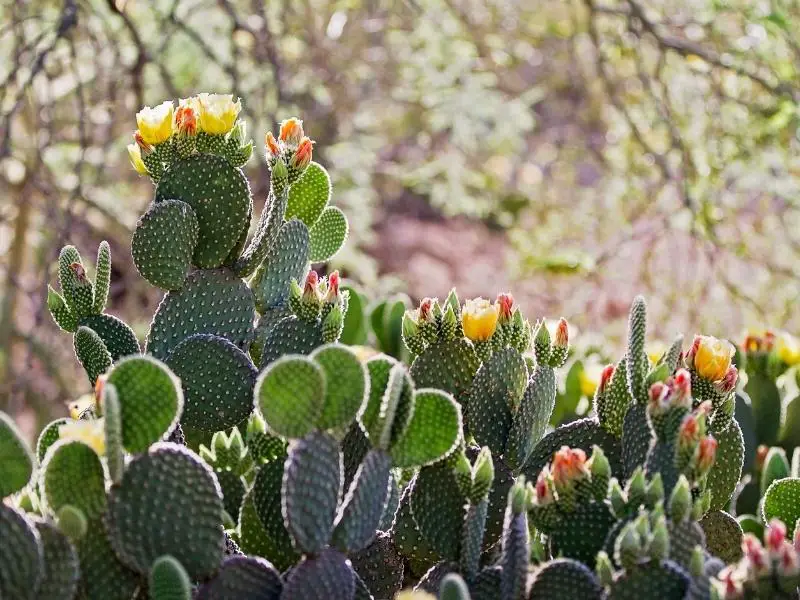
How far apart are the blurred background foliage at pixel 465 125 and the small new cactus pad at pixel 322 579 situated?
6.62 feet

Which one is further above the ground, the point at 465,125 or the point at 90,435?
the point at 90,435

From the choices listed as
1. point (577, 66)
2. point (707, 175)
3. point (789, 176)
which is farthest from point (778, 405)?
point (577, 66)

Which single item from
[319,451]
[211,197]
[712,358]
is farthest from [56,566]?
[712,358]

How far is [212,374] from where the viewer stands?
160 centimetres

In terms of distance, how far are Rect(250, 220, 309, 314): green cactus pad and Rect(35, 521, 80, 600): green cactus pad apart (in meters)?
0.68

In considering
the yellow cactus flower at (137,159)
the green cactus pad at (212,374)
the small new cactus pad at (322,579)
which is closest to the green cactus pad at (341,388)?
the small new cactus pad at (322,579)

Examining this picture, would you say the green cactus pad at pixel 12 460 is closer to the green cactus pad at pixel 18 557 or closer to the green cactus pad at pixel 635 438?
the green cactus pad at pixel 18 557

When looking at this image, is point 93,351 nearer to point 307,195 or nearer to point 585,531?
point 307,195

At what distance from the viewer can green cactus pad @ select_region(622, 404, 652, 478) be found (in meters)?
1.43

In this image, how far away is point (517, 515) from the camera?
48.9 inches

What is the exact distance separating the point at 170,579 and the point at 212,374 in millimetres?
485

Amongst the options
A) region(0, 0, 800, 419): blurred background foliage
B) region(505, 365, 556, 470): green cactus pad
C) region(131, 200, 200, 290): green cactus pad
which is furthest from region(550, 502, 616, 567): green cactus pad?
region(0, 0, 800, 419): blurred background foliage

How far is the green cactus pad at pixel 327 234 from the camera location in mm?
1927

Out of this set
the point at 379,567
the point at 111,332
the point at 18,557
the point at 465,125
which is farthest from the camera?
the point at 465,125
